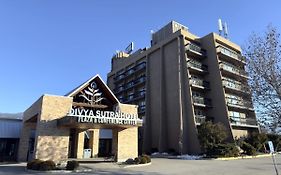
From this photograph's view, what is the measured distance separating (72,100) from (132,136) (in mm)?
8148

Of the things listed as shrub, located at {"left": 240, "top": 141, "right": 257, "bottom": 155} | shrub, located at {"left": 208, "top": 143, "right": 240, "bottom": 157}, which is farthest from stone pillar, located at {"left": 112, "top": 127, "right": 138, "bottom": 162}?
shrub, located at {"left": 240, "top": 141, "right": 257, "bottom": 155}

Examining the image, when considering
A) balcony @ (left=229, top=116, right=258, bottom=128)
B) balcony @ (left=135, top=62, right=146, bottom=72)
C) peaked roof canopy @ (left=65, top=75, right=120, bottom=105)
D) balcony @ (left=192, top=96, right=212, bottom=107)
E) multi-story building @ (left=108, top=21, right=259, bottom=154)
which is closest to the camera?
peaked roof canopy @ (left=65, top=75, right=120, bottom=105)

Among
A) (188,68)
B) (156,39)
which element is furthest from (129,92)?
(188,68)

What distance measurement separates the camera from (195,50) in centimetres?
4491

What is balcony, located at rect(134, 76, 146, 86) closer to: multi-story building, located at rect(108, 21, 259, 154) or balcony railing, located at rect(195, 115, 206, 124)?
multi-story building, located at rect(108, 21, 259, 154)

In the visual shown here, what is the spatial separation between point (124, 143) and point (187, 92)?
16421mm

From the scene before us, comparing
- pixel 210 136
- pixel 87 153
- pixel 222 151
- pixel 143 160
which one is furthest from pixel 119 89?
pixel 143 160

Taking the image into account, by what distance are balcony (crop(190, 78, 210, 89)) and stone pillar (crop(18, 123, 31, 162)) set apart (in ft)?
82.2

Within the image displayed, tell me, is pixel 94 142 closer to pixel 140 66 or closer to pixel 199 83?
pixel 199 83

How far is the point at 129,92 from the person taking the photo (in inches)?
→ 2245

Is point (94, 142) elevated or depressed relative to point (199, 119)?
depressed

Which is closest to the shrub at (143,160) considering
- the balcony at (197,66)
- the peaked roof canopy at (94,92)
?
the peaked roof canopy at (94,92)

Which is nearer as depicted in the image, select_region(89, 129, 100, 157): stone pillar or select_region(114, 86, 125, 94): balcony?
select_region(89, 129, 100, 157): stone pillar

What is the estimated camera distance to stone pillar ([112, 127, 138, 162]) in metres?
27.7
